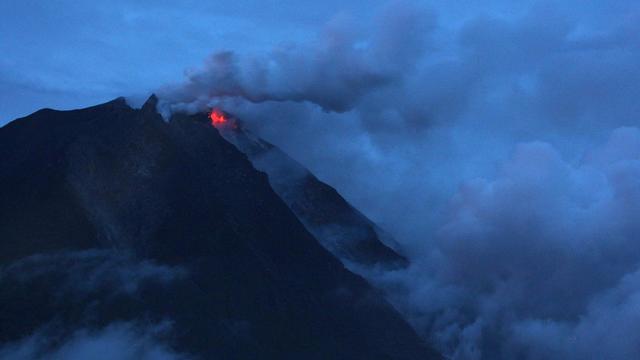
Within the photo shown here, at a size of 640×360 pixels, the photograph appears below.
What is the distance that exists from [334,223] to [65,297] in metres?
22.0

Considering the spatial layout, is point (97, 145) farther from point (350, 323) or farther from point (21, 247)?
point (350, 323)

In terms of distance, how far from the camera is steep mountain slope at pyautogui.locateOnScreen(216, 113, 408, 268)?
63219 millimetres

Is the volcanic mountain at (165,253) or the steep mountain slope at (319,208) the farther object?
the steep mountain slope at (319,208)

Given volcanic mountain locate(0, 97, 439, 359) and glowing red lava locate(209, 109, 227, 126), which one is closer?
volcanic mountain locate(0, 97, 439, 359)

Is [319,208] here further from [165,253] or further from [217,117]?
[165,253]

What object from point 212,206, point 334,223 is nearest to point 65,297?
point 212,206

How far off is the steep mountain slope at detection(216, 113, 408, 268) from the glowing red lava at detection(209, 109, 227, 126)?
1.32ft

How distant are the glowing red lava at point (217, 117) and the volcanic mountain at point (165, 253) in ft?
2.17

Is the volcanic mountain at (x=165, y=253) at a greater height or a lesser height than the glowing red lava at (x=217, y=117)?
lesser

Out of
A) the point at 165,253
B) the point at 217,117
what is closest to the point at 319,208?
the point at 217,117

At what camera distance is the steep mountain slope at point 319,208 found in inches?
2489

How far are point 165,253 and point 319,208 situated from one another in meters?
16.5

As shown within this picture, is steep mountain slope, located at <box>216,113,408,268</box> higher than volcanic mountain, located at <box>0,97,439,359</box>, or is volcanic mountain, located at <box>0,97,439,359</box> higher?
steep mountain slope, located at <box>216,113,408,268</box>

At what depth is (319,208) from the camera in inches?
2554
